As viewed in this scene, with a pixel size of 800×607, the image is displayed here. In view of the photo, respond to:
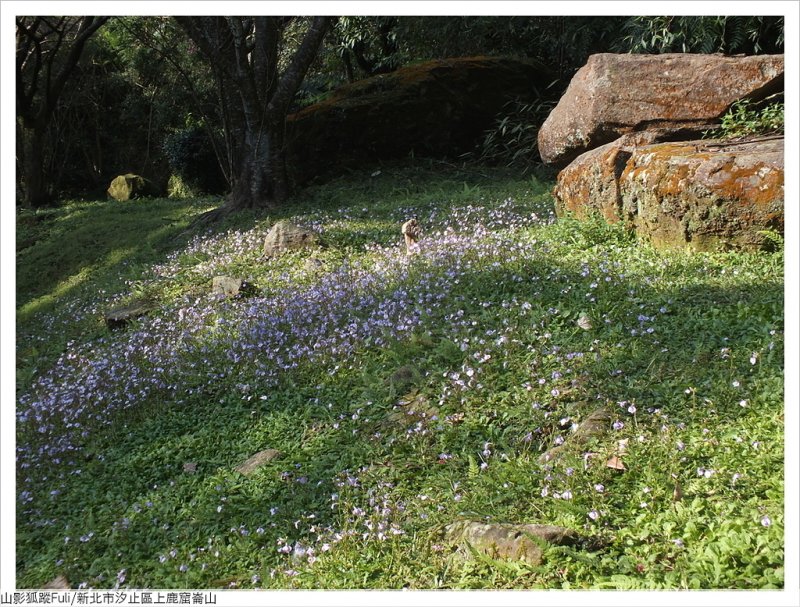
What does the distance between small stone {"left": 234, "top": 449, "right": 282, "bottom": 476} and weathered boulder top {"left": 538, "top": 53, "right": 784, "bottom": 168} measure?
5478 mm

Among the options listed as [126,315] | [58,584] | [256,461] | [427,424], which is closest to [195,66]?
[126,315]

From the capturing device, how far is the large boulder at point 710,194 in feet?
18.4

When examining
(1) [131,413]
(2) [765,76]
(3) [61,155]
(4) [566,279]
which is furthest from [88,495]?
(3) [61,155]

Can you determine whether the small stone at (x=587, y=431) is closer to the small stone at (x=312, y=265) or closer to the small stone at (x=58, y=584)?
the small stone at (x=58, y=584)

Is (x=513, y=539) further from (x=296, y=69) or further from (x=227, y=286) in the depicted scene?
(x=296, y=69)

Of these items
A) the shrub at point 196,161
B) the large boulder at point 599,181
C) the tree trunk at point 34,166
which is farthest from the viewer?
the shrub at point 196,161

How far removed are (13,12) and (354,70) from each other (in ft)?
48.1

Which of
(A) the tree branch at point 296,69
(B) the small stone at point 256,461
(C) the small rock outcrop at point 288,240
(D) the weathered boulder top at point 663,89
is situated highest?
(A) the tree branch at point 296,69

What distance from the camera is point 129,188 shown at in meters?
19.6

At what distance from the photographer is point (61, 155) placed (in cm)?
2414

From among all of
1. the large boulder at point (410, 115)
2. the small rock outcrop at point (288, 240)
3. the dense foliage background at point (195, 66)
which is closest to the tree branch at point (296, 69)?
the dense foliage background at point (195, 66)

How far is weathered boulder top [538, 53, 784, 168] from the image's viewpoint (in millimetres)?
7156

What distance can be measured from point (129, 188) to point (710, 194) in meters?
17.4

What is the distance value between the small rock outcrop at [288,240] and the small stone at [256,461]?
→ 442 centimetres
